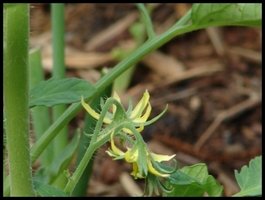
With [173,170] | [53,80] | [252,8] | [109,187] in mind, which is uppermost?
[252,8]

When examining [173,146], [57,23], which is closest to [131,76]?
[173,146]

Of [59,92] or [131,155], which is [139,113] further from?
[59,92]

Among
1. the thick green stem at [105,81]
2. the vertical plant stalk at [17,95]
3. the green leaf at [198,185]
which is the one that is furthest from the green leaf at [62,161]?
the vertical plant stalk at [17,95]

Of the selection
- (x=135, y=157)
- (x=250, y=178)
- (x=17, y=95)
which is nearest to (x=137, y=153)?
(x=135, y=157)

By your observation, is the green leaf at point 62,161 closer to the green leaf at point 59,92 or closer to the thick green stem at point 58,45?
the thick green stem at point 58,45

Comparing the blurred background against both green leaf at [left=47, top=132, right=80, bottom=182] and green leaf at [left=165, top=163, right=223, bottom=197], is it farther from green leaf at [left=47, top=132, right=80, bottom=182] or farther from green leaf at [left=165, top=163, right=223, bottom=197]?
green leaf at [left=165, top=163, right=223, bottom=197]

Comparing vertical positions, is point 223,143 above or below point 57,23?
below

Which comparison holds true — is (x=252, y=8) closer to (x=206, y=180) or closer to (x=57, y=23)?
(x=206, y=180)
